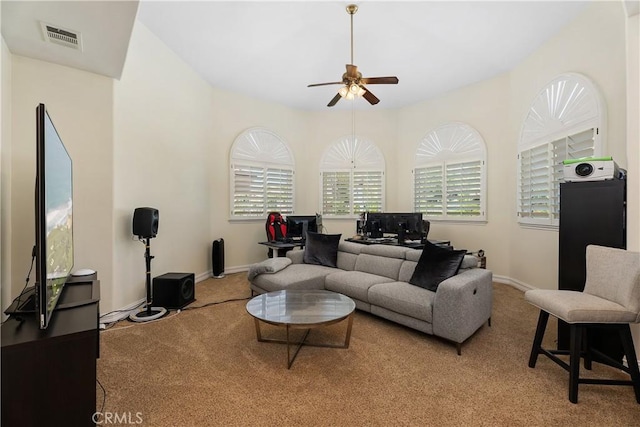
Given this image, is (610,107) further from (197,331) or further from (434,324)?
(197,331)

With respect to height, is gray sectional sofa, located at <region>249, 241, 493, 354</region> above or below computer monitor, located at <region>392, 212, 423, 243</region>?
below

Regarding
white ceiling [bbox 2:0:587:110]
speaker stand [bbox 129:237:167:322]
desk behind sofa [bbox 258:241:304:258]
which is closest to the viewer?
white ceiling [bbox 2:0:587:110]

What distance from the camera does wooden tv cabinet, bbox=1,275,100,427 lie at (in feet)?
3.97

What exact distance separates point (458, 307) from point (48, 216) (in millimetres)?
2879

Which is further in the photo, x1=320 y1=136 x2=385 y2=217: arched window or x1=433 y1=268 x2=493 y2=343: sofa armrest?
x1=320 y1=136 x2=385 y2=217: arched window

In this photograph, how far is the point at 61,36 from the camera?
2.37 m

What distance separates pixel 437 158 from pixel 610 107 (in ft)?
8.96

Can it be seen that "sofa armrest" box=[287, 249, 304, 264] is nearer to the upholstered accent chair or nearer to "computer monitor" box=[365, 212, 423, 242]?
"computer monitor" box=[365, 212, 423, 242]

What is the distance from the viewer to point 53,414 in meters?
1.27

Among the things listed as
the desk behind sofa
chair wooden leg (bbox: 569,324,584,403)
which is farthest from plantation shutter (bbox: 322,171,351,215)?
chair wooden leg (bbox: 569,324,584,403)

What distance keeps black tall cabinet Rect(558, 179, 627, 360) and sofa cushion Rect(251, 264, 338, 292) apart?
2423 millimetres

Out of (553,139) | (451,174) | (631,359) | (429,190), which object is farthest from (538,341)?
(429,190)

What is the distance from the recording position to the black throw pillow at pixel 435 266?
2842mm

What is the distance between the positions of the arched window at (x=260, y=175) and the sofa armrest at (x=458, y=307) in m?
3.92
